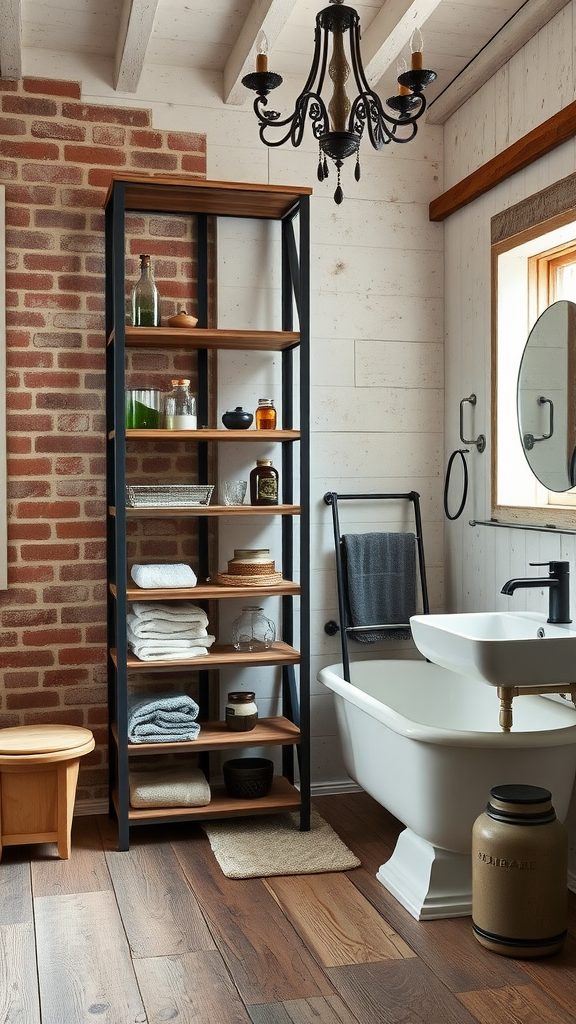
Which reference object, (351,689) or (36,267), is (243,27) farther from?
(351,689)

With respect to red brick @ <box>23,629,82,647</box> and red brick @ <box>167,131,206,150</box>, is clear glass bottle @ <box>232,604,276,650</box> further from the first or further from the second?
red brick @ <box>167,131,206,150</box>

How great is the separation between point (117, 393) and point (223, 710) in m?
1.31

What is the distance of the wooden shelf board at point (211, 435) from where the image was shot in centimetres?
327

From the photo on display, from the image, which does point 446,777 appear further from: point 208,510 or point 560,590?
point 208,510

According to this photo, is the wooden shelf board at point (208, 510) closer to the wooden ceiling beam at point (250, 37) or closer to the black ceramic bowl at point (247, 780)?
the black ceramic bowl at point (247, 780)

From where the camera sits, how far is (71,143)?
11.6ft

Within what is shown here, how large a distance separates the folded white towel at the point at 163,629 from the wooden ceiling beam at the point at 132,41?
6.22 feet

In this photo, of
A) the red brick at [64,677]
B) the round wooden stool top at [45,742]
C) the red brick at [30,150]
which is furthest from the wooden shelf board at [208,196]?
the round wooden stool top at [45,742]

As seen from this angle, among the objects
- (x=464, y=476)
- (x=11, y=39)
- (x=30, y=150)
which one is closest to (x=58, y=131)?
(x=30, y=150)

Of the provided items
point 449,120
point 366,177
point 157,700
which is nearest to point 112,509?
point 157,700

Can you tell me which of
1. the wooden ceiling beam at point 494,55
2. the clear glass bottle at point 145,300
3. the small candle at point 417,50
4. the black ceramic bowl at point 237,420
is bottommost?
the black ceramic bowl at point 237,420

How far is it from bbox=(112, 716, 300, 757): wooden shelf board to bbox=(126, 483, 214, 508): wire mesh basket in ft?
2.65

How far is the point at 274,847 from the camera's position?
3234 mm

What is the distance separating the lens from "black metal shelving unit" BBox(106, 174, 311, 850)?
3254 millimetres
